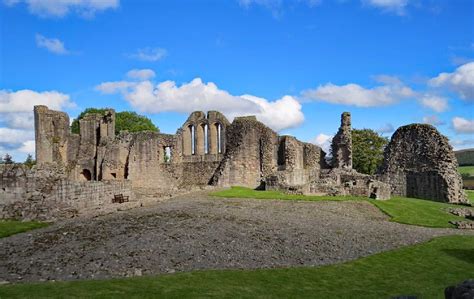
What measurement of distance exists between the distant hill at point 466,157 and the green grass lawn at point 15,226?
319ft

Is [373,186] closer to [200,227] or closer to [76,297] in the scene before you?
[200,227]

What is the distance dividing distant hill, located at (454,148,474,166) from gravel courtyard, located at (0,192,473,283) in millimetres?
89182

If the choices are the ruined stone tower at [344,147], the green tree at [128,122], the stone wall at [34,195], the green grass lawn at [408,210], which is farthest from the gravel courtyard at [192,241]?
the green tree at [128,122]

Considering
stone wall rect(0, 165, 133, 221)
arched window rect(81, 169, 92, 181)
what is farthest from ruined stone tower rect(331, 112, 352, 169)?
arched window rect(81, 169, 92, 181)

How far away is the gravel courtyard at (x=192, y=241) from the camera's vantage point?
10516 mm

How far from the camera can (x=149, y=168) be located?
37.3m

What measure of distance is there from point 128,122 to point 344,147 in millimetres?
37903

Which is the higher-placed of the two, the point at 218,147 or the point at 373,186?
the point at 218,147

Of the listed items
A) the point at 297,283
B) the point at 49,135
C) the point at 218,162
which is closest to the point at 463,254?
the point at 297,283

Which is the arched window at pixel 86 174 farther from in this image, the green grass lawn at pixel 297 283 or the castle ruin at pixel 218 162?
the green grass lawn at pixel 297 283

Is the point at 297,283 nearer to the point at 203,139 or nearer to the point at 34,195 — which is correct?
the point at 34,195

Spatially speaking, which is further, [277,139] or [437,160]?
[277,139]

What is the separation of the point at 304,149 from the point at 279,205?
15.9 metres

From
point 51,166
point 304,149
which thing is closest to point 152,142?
point 51,166
